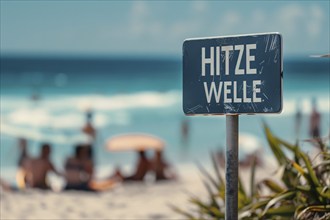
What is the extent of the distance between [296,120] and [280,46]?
25.2 meters

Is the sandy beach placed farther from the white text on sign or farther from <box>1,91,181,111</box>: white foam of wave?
<box>1,91,181,111</box>: white foam of wave

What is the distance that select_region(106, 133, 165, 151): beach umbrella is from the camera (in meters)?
13.0

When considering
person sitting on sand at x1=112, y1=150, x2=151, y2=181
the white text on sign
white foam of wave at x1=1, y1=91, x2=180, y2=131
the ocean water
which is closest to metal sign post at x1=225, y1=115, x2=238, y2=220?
the white text on sign

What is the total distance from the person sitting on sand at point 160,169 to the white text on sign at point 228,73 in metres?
9.85

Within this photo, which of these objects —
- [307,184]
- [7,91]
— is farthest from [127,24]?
[307,184]

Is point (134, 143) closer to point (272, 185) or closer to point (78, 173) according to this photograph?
point (78, 173)

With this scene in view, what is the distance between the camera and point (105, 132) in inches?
1067

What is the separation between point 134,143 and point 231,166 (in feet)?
33.6

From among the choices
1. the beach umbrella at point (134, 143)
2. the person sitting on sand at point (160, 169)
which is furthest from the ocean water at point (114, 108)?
the person sitting on sand at point (160, 169)

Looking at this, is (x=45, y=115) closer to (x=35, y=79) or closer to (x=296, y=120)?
(x=296, y=120)

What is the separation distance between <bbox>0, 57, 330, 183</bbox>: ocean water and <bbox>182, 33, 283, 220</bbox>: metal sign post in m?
3.84

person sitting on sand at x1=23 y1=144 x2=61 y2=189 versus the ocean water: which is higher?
the ocean water

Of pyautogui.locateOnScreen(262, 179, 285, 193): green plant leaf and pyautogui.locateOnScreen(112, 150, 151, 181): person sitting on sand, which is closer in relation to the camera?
pyautogui.locateOnScreen(262, 179, 285, 193): green plant leaf

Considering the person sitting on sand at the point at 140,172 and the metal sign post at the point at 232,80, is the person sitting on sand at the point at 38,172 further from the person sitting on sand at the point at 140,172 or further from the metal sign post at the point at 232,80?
the metal sign post at the point at 232,80
